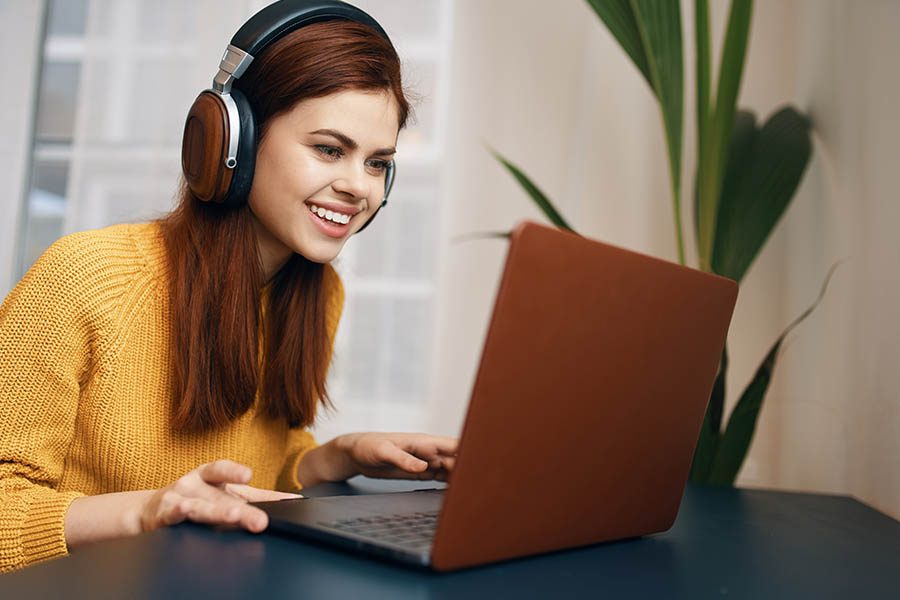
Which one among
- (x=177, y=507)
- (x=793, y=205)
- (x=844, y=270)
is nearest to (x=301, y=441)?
(x=177, y=507)

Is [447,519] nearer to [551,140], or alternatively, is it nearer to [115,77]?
[551,140]

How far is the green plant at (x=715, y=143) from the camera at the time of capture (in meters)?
1.52

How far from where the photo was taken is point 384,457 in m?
0.98

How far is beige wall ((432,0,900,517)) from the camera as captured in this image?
1167 mm

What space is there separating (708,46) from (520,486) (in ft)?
4.15

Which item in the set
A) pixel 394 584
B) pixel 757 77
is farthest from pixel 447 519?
pixel 757 77

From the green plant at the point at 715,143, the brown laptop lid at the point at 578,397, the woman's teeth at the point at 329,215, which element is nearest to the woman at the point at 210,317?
the woman's teeth at the point at 329,215

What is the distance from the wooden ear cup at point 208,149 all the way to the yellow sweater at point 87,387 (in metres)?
0.12

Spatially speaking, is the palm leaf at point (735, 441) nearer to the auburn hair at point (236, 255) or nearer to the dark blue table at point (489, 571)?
the dark blue table at point (489, 571)

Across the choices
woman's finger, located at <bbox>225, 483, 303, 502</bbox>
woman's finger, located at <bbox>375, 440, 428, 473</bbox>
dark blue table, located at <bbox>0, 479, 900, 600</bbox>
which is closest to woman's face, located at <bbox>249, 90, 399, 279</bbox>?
woman's finger, located at <bbox>375, 440, 428, 473</bbox>

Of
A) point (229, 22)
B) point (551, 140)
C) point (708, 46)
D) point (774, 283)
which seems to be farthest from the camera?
point (229, 22)

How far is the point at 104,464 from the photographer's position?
93cm

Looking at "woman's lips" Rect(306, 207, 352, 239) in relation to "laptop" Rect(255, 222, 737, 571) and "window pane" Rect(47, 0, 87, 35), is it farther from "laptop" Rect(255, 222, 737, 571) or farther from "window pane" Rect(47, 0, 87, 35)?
"window pane" Rect(47, 0, 87, 35)

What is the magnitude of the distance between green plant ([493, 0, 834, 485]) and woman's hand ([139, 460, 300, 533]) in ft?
3.22
